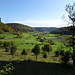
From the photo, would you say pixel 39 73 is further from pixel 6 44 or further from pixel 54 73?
pixel 6 44

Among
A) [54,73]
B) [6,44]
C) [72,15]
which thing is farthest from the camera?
[6,44]

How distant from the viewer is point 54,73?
46.4 feet

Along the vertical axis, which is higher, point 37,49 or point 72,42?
point 72,42

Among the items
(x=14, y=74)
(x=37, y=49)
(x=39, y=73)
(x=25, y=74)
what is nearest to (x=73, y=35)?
(x=39, y=73)

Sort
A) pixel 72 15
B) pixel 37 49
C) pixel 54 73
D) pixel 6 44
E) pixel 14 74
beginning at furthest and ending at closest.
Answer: pixel 6 44 → pixel 37 49 → pixel 72 15 → pixel 54 73 → pixel 14 74

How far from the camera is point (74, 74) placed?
14.2 m

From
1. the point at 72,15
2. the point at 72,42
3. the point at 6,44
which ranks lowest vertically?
the point at 6,44

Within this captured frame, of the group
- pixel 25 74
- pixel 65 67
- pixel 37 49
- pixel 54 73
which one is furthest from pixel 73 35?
pixel 37 49

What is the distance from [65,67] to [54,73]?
3.50 m

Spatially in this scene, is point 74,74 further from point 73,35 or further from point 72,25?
point 72,25

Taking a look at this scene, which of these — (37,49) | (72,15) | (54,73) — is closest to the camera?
(54,73)

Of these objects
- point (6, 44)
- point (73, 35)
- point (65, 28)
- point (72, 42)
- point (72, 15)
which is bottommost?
point (6, 44)

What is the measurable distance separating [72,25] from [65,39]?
255 cm

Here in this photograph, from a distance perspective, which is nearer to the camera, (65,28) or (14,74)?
(14,74)
